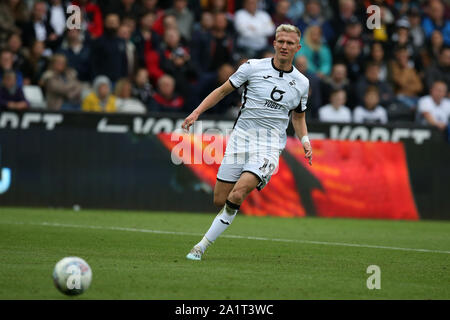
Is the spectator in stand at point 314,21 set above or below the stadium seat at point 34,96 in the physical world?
above

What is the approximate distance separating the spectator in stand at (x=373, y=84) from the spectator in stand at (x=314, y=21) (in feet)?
5.96

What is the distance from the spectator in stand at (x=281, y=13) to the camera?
71.3ft

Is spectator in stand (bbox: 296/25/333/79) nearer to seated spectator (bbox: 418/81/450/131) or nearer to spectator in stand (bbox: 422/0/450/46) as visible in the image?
seated spectator (bbox: 418/81/450/131)

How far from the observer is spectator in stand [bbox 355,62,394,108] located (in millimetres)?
20969

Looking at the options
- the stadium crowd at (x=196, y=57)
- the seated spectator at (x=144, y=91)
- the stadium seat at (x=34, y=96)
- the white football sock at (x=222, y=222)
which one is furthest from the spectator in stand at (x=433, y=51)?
the white football sock at (x=222, y=222)

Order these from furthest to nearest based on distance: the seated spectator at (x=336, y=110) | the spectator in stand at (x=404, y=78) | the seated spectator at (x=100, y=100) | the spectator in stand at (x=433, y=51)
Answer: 1. the spectator in stand at (x=433, y=51)
2. the spectator in stand at (x=404, y=78)
3. the seated spectator at (x=336, y=110)
4. the seated spectator at (x=100, y=100)

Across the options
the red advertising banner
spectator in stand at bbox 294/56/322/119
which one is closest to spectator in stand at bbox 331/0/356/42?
spectator in stand at bbox 294/56/322/119

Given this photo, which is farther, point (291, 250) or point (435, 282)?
point (291, 250)

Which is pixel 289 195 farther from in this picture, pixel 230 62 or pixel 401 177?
pixel 230 62

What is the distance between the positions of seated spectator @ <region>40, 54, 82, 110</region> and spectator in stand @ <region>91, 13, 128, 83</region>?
0.91 metres

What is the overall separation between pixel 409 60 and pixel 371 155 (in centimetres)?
591

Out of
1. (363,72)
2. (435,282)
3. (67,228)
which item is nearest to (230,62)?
(363,72)

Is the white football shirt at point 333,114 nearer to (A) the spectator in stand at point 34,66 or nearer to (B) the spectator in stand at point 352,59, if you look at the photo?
(B) the spectator in stand at point 352,59

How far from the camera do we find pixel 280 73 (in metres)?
10.7
